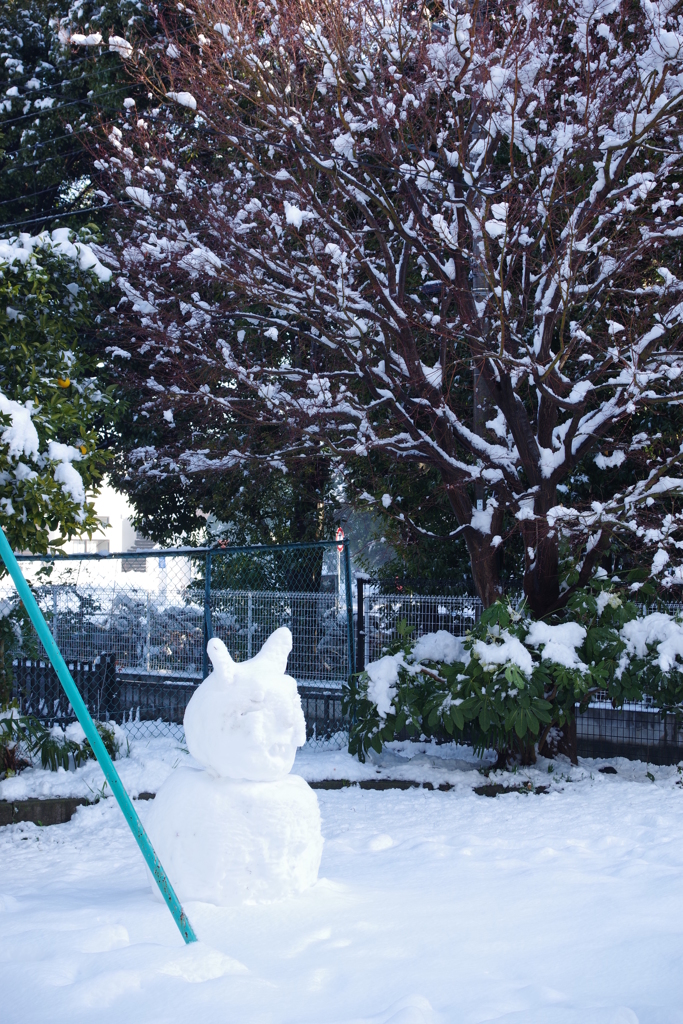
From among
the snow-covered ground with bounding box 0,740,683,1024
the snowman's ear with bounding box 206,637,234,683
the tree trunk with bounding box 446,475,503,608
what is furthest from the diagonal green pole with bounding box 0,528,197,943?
the tree trunk with bounding box 446,475,503,608

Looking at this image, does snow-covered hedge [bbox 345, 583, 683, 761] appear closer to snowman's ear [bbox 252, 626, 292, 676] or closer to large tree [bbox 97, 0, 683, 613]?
large tree [bbox 97, 0, 683, 613]

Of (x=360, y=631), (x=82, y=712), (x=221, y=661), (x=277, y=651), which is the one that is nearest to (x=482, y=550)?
(x=360, y=631)

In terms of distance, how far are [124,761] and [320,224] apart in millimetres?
5149

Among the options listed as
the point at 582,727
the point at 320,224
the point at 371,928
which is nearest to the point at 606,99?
the point at 320,224

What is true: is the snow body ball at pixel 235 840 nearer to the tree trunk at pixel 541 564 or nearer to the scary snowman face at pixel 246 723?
the scary snowman face at pixel 246 723

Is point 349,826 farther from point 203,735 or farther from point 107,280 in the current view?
point 107,280

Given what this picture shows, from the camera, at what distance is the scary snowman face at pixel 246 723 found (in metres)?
3.57

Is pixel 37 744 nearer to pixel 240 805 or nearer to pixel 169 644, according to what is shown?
pixel 169 644

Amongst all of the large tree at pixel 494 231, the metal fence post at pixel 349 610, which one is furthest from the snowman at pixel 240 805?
the metal fence post at pixel 349 610

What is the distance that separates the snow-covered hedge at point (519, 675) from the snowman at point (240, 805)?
8.27ft

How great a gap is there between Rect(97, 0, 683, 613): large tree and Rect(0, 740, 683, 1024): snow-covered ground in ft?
7.51

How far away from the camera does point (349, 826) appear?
5.22 metres

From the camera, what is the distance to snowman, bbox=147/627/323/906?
349cm

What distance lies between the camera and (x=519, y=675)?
19.4 feet
